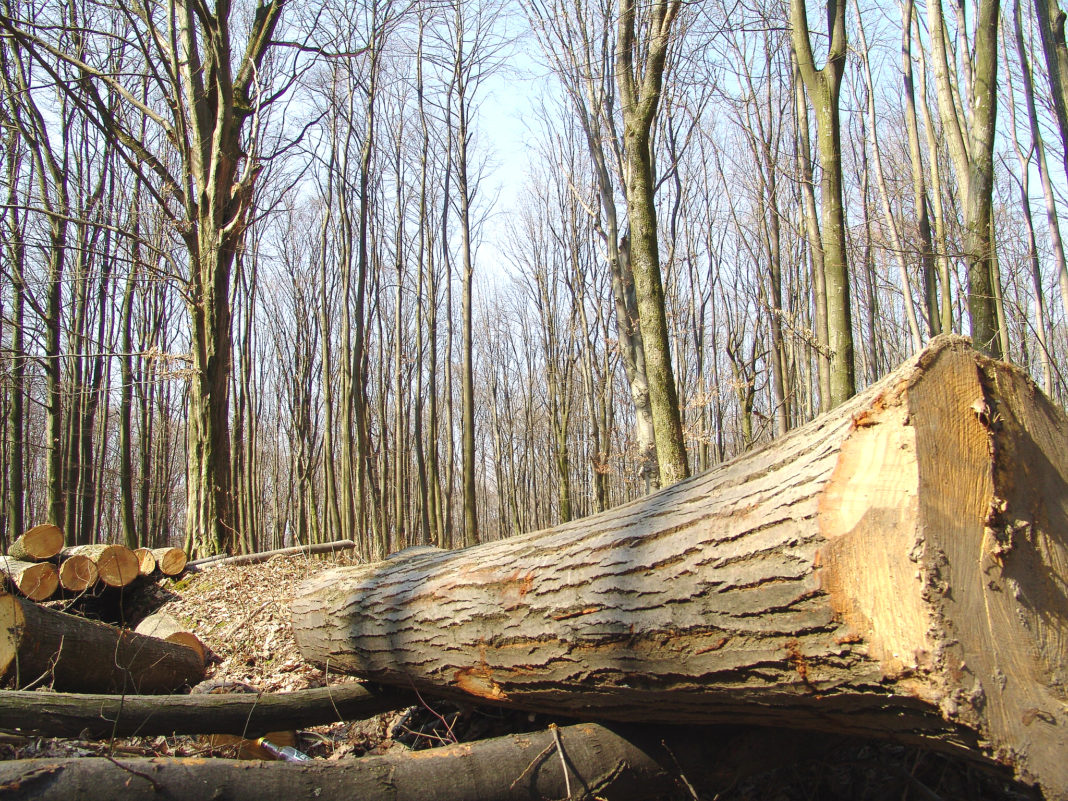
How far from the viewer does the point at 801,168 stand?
1155 cm

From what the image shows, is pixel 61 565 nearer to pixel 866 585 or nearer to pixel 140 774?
pixel 140 774

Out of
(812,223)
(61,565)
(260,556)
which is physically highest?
(812,223)

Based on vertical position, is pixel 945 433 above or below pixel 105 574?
above

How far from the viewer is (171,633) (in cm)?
435

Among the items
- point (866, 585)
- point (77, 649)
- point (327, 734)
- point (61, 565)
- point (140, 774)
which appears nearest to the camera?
point (866, 585)

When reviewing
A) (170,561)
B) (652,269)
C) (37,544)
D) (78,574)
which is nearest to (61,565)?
(78,574)

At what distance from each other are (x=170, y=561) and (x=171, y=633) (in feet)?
7.74

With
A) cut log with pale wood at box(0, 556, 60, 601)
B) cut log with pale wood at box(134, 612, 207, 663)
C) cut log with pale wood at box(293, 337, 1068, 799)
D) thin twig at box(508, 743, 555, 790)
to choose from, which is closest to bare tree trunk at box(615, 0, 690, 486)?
cut log with pale wood at box(293, 337, 1068, 799)

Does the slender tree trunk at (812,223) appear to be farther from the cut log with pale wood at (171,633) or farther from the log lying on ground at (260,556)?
the cut log with pale wood at (171,633)

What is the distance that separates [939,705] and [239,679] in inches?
162

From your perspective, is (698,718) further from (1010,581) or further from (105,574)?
(105,574)

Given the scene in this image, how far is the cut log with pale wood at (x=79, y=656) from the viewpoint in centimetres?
309

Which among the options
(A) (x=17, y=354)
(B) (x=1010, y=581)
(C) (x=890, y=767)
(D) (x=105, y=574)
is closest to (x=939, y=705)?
(B) (x=1010, y=581)

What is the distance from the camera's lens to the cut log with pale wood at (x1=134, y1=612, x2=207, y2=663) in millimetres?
4254
